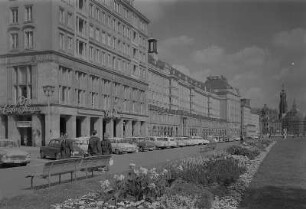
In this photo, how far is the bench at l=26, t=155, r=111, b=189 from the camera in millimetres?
14828

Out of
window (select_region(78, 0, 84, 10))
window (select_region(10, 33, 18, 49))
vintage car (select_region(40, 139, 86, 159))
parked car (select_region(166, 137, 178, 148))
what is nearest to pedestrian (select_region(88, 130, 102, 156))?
vintage car (select_region(40, 139, 86, 159))

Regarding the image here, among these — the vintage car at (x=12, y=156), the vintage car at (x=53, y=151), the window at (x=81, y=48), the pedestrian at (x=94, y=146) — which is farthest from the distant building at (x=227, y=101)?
the pedestrian at (x=94, y=146)

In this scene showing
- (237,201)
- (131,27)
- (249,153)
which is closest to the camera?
(237,201)

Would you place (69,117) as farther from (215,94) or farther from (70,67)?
(215,94)

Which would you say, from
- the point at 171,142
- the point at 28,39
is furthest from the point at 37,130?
the point at 171,142

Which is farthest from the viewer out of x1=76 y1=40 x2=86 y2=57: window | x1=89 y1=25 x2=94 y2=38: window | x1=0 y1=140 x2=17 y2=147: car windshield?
x1=89 y1=25 x2=94 y2=38: window

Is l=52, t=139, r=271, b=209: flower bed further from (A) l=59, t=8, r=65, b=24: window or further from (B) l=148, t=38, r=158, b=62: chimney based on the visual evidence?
(B) l=148, t=38, r=158, b=62: chimney

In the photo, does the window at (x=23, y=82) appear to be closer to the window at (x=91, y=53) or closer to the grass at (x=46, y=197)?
the window at (x=91, y=53)

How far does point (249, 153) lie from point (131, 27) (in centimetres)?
5465

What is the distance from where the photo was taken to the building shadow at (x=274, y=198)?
1087 centimetres

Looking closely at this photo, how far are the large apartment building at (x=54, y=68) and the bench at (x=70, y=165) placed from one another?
98.2 feet

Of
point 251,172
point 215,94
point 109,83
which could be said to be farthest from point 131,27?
point 215,94

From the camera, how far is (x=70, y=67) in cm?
5744

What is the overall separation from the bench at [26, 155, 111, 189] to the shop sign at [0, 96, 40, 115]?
37.1 m
